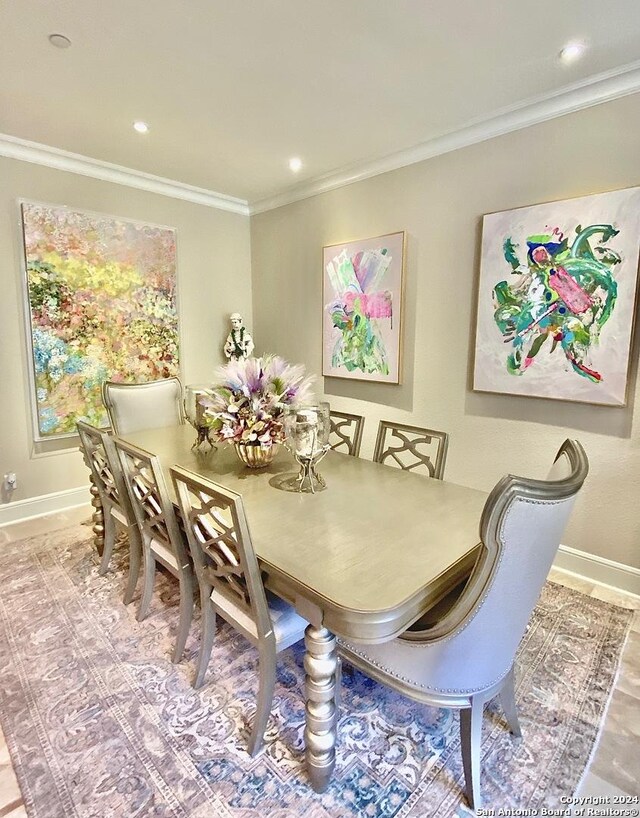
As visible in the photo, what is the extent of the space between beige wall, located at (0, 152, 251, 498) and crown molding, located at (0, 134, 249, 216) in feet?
0.15

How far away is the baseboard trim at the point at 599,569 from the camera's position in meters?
2.44

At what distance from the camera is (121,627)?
6.98 feet

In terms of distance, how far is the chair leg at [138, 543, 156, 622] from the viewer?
6.91 ft

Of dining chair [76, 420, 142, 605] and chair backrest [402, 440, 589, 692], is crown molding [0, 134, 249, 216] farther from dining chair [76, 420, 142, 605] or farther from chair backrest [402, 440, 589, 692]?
chair backrest [402, 440, 589, 692]

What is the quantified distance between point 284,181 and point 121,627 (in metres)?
3.59

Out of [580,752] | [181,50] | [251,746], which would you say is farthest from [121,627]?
[181,50]

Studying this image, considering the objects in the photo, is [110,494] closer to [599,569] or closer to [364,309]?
[364,309]

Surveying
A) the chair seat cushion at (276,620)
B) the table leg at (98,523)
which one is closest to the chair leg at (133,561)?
the table leg at (98,523)

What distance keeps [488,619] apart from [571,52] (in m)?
2.55

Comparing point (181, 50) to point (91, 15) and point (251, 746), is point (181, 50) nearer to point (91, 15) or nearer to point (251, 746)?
point (91, 15)

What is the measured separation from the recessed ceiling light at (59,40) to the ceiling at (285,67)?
0.03 meters

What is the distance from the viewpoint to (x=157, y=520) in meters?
1.89

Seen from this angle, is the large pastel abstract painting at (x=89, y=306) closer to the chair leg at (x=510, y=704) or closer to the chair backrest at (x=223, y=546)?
the chair backrest at (x=223, y=546)

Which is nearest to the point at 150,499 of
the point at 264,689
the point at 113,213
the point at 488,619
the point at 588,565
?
the point at 264,689
